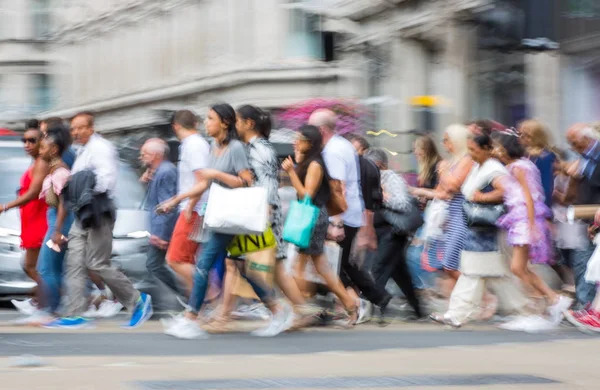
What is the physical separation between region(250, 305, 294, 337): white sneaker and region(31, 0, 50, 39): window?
174 ft

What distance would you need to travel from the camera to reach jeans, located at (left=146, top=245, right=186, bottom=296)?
13062mm

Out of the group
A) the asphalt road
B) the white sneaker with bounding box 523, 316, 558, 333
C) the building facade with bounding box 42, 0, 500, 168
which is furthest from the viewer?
the building facade with bounding box 42, 0, 500, 168

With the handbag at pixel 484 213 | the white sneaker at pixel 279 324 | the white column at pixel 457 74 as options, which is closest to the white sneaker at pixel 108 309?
the white sneaker at pixel 279 324

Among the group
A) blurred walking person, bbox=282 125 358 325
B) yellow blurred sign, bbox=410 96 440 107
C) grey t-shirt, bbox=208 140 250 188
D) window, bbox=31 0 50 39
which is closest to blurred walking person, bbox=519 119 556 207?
blurred walking person, bbox=282 125 358 325

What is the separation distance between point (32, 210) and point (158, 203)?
1043mm

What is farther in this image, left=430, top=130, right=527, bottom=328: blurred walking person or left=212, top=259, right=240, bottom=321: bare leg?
left=430, top=130, right=527, bottom=328: blurred walking person

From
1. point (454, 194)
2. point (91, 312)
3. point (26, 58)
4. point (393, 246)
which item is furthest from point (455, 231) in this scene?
point (26, 58)

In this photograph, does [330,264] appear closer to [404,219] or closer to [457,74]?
[404,219]

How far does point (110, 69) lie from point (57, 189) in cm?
4116

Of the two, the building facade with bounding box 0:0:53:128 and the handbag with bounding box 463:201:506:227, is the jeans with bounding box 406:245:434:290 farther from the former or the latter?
the building facade with bounding box 0:0:53:128

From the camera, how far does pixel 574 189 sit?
41.8ft

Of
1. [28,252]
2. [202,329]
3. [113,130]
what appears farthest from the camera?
[113,130]

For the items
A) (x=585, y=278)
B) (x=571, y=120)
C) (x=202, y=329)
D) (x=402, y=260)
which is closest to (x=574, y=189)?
(x=585, y=278)

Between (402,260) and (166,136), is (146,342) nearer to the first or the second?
(402,260)
